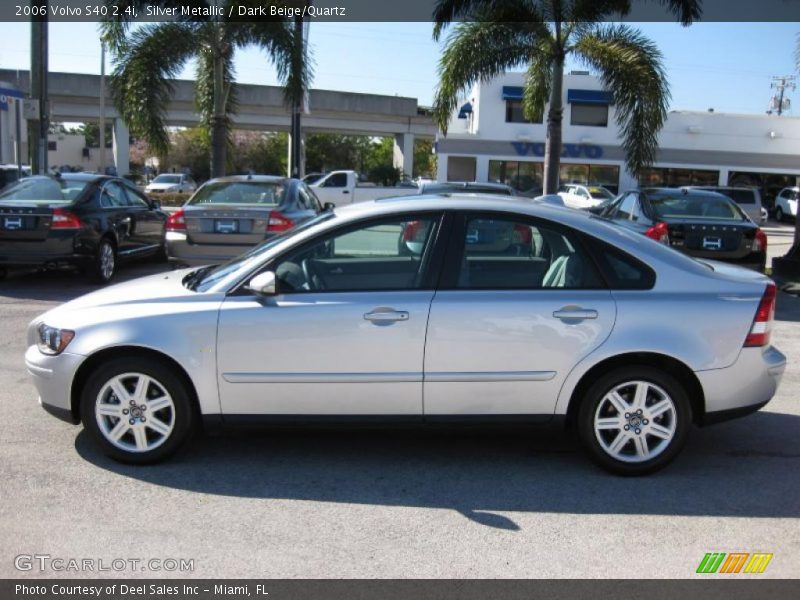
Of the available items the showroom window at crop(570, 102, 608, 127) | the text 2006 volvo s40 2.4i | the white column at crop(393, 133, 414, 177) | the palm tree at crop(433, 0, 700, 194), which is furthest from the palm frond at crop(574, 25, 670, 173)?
the white column at crop(393, 133, 414, 177)

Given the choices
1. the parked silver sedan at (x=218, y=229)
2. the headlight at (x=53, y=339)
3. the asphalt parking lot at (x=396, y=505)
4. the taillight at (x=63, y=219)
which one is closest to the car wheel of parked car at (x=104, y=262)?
the taillight at (x=63, y=219)

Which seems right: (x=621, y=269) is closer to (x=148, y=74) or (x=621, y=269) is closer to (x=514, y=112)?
(x=148, y=74)

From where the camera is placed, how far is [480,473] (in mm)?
4711

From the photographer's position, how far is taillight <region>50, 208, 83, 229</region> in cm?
1069

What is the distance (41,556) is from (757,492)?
377cm

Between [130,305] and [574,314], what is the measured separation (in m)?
2.56

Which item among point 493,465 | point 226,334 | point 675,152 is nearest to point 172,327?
point 226,334

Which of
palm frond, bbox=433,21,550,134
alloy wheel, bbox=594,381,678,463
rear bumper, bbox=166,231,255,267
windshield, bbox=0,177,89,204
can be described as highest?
palm frond, bbox=433,21,550,134

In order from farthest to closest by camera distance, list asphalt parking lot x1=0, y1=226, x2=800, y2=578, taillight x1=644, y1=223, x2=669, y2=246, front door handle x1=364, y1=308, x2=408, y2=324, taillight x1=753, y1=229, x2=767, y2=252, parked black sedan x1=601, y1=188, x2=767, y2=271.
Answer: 1. taillight x1=753, y1=229, x2=767, y2=252
2. parked black sedan x1=601, y1=188, x2=767, y2=271
3. taillight x1=644, y1=223, x2=669, y2=246
4. front door handle x1=364, y1=308, x2=408, y2=324
5. asphalt parking lot x1=0, y1=226, x2=800, y2=578

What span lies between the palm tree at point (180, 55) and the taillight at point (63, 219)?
7290 millimetres

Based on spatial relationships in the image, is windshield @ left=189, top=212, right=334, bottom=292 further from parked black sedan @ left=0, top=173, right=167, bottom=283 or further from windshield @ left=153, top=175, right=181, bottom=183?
windshield @ left=153, top=175, right=181, bottom=183

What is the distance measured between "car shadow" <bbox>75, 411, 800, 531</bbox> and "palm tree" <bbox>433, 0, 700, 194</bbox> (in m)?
12.2

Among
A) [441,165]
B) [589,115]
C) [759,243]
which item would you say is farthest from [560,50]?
[589,115]

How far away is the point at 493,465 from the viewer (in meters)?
4.84
